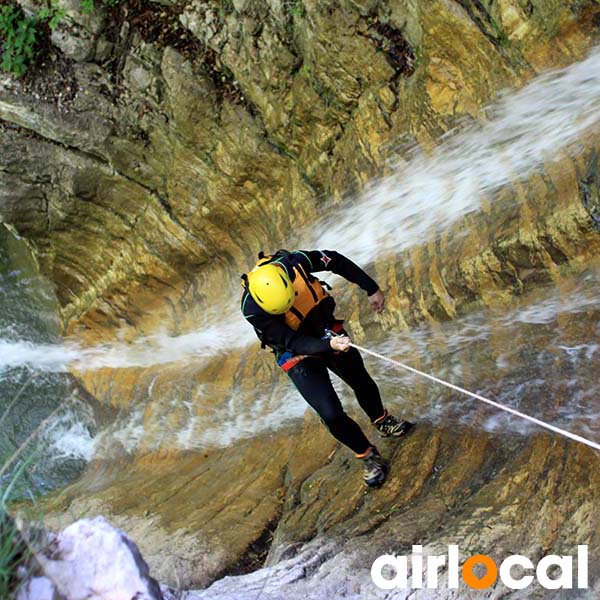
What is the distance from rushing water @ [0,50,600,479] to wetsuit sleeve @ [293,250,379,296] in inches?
44.3

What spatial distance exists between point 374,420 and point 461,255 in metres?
1.58

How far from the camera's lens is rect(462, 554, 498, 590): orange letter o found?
3.83 meters

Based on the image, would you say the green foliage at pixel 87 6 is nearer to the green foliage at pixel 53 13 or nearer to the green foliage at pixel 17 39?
the green foliage at pixel 53 13

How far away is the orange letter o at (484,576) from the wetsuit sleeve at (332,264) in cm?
203

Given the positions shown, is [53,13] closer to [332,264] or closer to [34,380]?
[34,380]

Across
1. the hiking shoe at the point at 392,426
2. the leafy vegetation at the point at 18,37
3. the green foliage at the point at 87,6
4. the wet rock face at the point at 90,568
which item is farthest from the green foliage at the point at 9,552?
the leafy vegetation at the point at 18,37

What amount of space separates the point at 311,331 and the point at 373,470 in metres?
1.13

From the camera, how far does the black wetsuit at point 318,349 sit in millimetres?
4754

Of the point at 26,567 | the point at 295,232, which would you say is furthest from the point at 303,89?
the point at 26,567

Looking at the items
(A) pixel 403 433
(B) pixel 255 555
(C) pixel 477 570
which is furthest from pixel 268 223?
(C) pixel 477 570

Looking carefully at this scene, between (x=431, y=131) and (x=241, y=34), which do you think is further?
(x=241, y=34)

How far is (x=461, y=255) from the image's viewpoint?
6047 millimetres

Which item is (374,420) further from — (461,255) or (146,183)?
(146,183)

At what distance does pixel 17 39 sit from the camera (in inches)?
359
